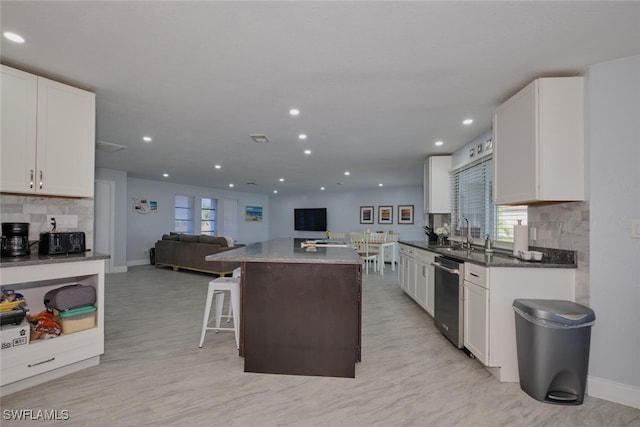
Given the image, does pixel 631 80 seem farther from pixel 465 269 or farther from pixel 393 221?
pixel 393 221

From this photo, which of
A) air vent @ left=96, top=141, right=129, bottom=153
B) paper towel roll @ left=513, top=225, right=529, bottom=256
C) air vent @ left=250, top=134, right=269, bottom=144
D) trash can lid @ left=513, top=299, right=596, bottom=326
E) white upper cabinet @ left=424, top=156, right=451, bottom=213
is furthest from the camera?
white upper cabinet @ left=424, top=156, right=451, bottom=213

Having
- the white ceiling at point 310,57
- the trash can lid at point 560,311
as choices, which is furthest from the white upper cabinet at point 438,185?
the trash can lid at point 560,311

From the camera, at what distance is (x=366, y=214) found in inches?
400

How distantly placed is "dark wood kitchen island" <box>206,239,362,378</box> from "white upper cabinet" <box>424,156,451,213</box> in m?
3.01

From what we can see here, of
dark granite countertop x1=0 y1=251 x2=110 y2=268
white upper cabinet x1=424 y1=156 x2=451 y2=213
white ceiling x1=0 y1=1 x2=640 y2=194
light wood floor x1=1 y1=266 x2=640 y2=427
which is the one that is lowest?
light wood floor x1=1 y1=266 x2=640 y2=427

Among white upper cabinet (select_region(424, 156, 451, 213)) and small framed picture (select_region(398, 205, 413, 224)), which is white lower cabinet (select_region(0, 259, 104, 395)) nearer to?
white upper cabinet (select_region(424, 156, 451, 213))

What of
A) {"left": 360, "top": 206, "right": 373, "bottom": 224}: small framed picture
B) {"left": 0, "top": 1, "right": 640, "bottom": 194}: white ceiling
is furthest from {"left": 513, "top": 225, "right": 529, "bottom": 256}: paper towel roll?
{"left": 360, "top": 206, "right": 373, "bottom": 224}: small framed picture

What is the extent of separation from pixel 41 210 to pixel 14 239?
0.36m

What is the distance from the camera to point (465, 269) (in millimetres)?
2914

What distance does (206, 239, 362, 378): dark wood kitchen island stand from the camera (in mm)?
2496

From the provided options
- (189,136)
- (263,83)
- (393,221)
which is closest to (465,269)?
(263,83)

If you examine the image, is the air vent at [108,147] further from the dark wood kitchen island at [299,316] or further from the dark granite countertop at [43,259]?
the dark wood kitchen island at [299,316]

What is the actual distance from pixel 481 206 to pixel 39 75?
4.82 meters

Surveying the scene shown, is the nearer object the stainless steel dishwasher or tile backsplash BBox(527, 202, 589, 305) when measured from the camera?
tile backsplash BBox(527, 202, 589, 305)
